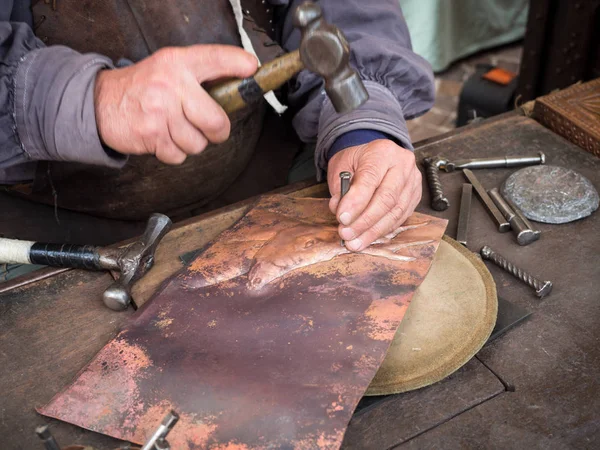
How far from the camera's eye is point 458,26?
4.02 meters

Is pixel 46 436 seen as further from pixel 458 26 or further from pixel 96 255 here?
pixel 458 26

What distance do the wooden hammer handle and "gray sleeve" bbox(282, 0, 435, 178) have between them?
0.37 meters

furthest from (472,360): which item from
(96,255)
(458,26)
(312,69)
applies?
(458,26)

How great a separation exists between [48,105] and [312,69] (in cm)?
47

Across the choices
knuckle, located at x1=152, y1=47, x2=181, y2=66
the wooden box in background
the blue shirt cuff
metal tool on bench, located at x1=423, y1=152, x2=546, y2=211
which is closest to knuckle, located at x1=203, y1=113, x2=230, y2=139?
knuckle, located at x1=152, y1=47, x2=181, y2=66

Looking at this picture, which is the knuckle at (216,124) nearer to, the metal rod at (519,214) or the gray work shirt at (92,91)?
the gray work shirt at (92,91)

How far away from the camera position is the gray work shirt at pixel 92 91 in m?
1.00

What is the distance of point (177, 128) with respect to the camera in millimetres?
1003

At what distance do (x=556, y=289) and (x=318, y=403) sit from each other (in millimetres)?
535

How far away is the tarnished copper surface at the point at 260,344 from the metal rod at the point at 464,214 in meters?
0.07

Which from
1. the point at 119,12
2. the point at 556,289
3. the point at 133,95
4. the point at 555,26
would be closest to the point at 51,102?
the point at 133,95

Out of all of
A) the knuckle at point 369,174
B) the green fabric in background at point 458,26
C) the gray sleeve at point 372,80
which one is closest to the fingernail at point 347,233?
the knuckle at point 369,174

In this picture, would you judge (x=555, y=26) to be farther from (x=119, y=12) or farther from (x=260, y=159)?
(x=119, y=12)

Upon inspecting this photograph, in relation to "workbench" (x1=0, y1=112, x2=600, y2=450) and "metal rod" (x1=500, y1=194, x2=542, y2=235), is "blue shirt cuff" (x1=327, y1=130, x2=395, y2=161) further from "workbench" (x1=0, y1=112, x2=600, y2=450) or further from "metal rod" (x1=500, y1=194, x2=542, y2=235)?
"metal rod" (x1=500, y1=194, x2=542, y2=235)
